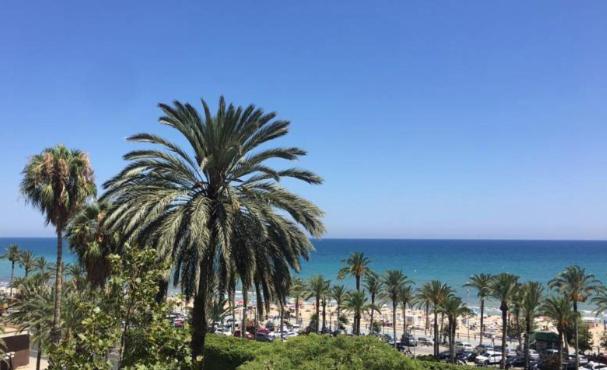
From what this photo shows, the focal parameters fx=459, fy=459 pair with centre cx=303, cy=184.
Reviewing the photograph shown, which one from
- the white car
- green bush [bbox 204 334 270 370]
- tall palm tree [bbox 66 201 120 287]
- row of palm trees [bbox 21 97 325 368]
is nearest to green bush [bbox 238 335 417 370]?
row of palm trees [bbox 21 97 325 368]

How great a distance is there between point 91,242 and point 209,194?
1102cm

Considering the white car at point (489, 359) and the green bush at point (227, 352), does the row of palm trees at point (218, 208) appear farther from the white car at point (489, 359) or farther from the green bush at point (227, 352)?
the white car at point (489, 359)

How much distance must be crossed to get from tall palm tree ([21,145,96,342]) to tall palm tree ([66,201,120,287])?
0.85 metres

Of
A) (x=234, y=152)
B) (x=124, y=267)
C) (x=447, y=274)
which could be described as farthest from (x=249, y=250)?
(x=447, y=274)

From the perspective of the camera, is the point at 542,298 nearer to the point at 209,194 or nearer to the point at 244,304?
the point at 244,304

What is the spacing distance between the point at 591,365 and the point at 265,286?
124 ft

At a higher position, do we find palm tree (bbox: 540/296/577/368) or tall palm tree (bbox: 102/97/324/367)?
tall palm tree (bbox: 102/97/324/367)

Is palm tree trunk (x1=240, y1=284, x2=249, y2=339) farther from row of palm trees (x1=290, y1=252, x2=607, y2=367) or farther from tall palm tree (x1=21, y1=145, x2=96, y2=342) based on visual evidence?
row of palm trees (x1=290, y1=252, x2=607, y2=367)

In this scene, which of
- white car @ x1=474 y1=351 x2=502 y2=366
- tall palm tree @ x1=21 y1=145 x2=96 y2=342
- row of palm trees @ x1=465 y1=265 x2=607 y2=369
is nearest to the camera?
tall palm tree @ x1=21 y1=145 x2=96 y2=342

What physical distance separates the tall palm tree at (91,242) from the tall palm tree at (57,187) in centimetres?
85

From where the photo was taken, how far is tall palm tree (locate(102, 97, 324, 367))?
12.5 metres

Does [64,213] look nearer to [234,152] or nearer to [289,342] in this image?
[234,152]

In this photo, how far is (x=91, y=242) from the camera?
2156cm

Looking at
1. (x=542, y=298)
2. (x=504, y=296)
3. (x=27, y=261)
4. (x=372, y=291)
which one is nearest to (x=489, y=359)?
(x=504, y=296)
